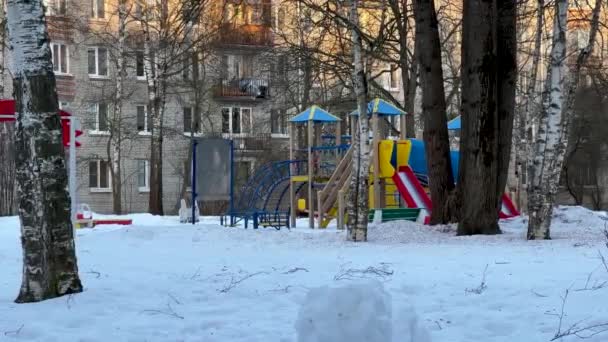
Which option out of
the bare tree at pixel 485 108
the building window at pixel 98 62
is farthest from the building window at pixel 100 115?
the bare tree at pixel 485 108

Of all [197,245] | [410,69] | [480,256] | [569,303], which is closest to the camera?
[569,303]

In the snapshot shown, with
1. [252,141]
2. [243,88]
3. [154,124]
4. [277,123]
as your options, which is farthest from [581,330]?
[277,123]

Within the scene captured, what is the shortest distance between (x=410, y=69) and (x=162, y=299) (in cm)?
1954

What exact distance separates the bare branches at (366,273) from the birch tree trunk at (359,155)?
453 cm

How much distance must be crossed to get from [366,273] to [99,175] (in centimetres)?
3863

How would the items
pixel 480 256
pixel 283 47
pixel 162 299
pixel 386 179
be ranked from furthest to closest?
pixel 283 47
pixel 386 179
pixel 480 256
pixel 162 299

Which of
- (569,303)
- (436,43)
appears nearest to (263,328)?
(569,303)

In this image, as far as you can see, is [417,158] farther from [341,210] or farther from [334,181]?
[341,210]

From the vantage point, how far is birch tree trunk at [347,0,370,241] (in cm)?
1480

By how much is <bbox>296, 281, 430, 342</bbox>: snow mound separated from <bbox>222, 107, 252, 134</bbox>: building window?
42.1 metres

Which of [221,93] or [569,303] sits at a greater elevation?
→ [221,93]

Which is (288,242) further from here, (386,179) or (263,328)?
(263,328)

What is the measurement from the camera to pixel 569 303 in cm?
769

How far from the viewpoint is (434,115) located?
1788 cm
